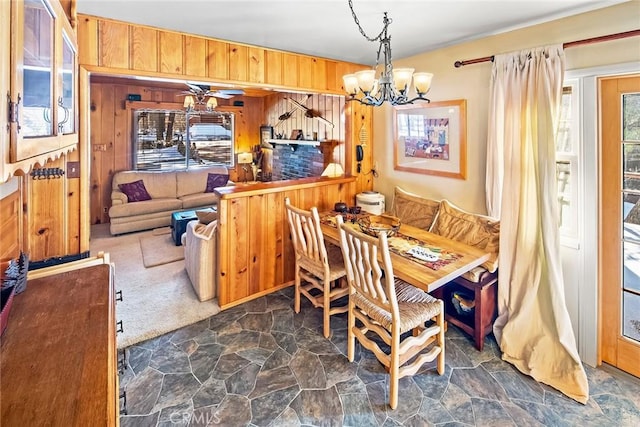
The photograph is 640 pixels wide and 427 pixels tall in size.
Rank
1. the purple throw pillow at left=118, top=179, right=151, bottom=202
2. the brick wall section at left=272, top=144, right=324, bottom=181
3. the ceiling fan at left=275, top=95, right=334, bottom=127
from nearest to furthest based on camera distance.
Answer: the ceiling fan at left=275, top=95, right=334, bottom=127 → the brick wall section at left=272, top=144, right=324, bottom=181 → the purple throw pillow at left=118, top=179, right=151, bottom=202

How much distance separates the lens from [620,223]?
2215mm

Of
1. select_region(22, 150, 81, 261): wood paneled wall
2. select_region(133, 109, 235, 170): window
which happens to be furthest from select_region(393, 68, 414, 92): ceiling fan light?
select_region(133, 109, 235, 170): window

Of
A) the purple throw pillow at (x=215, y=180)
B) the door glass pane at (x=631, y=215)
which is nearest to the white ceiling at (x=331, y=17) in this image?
the door glass pane at (x=631, y=215)

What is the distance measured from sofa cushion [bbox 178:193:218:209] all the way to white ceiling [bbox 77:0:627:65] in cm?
381

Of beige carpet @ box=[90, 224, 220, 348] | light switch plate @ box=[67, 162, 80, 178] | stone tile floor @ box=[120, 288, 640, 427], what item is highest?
light switch plate @ box=[67, 162, 80, 178]

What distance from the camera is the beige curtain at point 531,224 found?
2.23 metres

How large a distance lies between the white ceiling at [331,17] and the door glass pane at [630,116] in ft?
1.97

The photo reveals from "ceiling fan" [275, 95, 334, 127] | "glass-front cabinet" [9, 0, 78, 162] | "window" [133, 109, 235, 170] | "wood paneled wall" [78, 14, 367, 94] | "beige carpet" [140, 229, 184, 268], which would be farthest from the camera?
"window" [133, 109, 235, 170]

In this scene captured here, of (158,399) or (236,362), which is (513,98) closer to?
(236,362)

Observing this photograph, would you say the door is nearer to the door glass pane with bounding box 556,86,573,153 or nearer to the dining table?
the door glass pane with bounding box 556,86,573,153

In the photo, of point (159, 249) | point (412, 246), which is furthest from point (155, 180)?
point (412, 246)

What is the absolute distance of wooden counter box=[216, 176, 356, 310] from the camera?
120 inches

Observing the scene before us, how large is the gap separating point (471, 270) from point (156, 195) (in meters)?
5.42

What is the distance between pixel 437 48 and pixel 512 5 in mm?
1018
